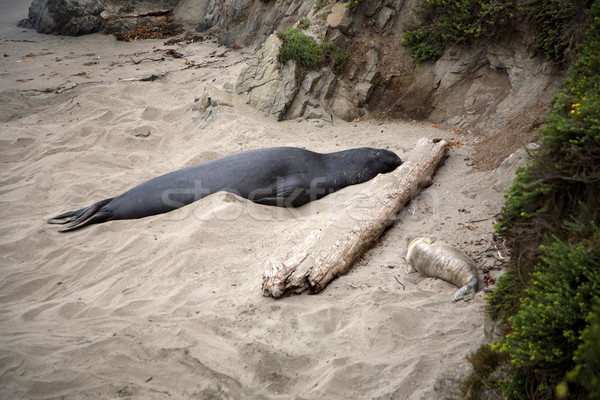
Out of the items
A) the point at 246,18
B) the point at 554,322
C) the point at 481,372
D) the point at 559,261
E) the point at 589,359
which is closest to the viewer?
the point at 589,359

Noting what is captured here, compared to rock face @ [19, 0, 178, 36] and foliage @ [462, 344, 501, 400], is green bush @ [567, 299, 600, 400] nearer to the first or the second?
foliage @ [462, 344, 501, 400]

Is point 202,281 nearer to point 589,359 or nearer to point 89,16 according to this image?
point 589,359

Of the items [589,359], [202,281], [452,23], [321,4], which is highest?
[321,4]

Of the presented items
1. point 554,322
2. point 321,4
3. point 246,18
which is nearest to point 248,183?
point 554,322

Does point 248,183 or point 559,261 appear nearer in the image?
point 559,261

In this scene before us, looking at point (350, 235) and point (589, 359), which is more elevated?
point (589, 359)

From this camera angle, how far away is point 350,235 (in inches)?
167

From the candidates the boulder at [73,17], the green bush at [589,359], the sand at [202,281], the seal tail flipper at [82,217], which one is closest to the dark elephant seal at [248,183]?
the seal tail flipper at [82,217]

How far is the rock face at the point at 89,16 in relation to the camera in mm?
12977

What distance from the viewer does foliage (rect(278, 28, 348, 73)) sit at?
306 inches

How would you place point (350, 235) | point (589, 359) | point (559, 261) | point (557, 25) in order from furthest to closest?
point (557, 25) → point (350, 235) → point (559, 261) → point (589, 359)

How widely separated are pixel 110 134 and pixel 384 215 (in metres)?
5.37

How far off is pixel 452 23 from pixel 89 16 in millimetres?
11001

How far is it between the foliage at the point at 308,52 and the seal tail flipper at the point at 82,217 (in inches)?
161
